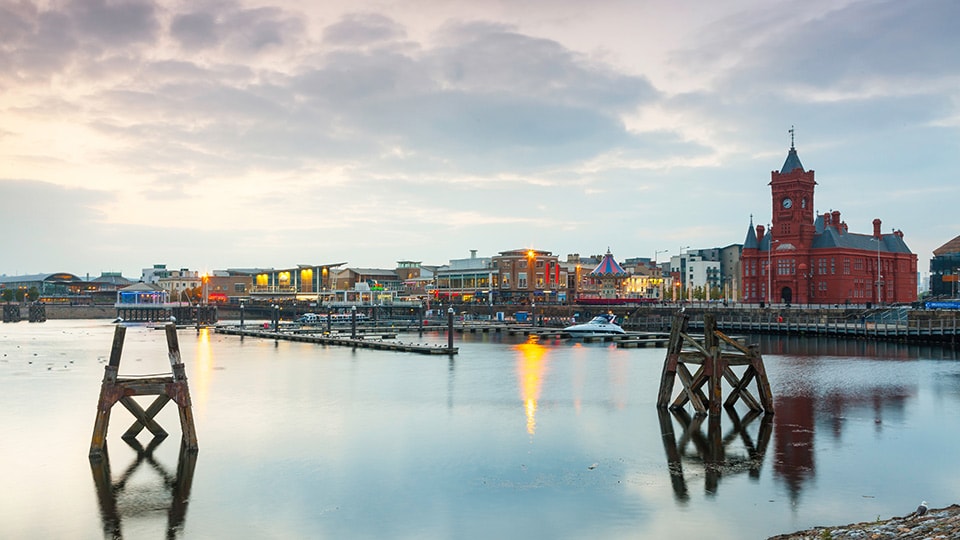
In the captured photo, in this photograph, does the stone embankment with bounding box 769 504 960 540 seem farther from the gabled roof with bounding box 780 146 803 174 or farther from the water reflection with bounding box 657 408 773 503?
the gabled roof with bounding box 780 146 803 174

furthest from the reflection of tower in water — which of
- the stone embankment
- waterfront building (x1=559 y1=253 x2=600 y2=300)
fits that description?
waterfront building (x1=559 y1=253 x2=600 y2=300)

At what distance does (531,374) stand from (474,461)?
27.4 metres

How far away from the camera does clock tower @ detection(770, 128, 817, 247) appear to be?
129250mm

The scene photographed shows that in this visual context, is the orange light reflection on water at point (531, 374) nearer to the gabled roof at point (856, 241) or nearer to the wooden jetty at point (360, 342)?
the wooden jetty at point (360, 342)

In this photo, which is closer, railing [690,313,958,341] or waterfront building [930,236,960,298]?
railing [690,313,958,341]

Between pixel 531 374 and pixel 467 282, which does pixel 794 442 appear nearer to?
pixel 531 374

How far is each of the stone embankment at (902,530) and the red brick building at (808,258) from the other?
11589cm

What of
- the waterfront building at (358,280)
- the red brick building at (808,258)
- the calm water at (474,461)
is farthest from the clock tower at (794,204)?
the waterfront building at (358,280)

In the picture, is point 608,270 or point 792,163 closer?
point 792,163

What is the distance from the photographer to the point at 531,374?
53812 millimetres

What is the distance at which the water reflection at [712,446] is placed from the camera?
24625 mm

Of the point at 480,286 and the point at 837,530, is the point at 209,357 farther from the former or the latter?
the point at 480,286

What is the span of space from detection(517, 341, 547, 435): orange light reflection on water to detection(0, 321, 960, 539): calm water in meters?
0.36

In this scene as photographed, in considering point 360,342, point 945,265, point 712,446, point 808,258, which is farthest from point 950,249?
point 712,446
